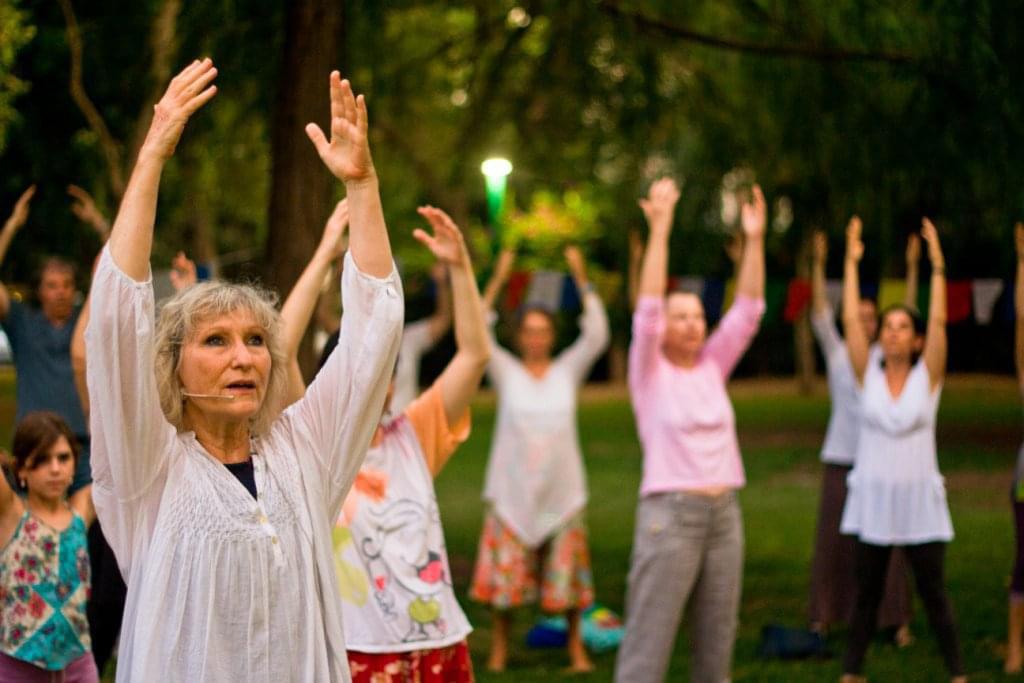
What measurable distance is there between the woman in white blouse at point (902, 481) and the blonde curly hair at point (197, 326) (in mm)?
4385

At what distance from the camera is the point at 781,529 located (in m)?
13.1

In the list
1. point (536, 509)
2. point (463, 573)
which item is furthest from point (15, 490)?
point (463, 573)

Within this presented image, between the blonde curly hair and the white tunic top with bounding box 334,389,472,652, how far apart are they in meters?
1.23

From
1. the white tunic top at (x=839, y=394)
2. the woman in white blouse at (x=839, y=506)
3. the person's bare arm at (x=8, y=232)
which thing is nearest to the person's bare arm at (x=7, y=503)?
the person's bare arm at (x=8, y=232)

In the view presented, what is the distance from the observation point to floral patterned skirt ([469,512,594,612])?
7848mm

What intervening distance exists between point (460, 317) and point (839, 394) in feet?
14.9

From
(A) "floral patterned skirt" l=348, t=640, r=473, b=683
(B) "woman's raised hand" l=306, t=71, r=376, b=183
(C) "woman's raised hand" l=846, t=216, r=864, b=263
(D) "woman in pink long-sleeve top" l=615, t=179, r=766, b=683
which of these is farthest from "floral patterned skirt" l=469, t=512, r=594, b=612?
(B) "woman's raised hand" l=306, t=71, r=376, b=183

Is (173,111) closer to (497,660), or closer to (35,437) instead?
(35,437)

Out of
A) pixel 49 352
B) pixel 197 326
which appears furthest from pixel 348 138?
pixel 49 352

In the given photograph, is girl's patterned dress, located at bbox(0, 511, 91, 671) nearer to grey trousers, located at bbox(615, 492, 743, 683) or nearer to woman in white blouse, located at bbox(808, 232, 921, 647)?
grey trousers, located at bbox(615, 492, 743, 683)

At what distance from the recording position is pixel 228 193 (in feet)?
67.4

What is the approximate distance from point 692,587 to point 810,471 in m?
12.5

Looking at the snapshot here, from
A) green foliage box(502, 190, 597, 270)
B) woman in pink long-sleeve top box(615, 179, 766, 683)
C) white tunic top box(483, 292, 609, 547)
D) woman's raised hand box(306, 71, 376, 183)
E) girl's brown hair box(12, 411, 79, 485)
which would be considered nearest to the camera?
woman's raised hand box(306, 71, 376, 183)

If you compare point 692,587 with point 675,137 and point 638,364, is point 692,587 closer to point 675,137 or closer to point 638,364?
point 638,364
